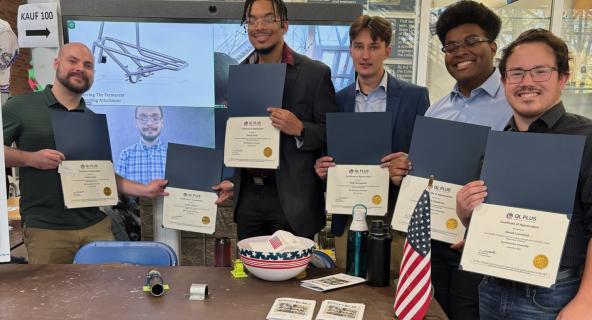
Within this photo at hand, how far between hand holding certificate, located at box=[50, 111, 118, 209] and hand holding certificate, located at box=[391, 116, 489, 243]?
1.56m

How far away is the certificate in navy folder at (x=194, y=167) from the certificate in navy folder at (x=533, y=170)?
4.31 feet

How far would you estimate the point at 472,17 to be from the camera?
1.85m

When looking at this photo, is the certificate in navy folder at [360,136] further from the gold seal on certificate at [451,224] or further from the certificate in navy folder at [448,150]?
the gold seal on certificate at [451,224]

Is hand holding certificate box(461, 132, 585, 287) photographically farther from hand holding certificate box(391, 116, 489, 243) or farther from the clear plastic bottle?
the clear plastic bottle

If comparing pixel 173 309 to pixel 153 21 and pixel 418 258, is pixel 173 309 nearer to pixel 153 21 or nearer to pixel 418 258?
pixel 418 258

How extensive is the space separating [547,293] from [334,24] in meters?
2.50

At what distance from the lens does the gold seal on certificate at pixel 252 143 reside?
1.95m

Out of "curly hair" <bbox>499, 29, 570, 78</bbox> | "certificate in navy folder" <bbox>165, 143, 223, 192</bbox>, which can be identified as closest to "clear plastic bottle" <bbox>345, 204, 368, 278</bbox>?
"curly hair" <bbox>499, 29, 570, 78</bbox>

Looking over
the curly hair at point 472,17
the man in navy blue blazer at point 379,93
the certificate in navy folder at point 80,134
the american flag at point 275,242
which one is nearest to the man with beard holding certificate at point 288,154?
the man in navy blue blazer at point 379,93

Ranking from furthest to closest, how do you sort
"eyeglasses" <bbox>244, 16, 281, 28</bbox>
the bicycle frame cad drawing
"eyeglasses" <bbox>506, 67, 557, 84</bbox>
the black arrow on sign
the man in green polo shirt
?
the bicycle frame cad drawing
the black arrow on sign
the man in green polo shirt
"eyeglasses" <bbox>244, 16, 281, 28</bbox>
"eyeglasses" <bbox>506, 67, 557, 84</bbox>

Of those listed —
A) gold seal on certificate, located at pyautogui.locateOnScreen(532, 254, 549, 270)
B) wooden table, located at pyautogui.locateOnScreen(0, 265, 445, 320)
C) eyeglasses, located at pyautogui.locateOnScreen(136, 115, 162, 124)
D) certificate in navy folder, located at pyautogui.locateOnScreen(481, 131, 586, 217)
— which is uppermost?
eyeglasses, located at pyautogui.locateOnScreen(136, 115, 162, 124)

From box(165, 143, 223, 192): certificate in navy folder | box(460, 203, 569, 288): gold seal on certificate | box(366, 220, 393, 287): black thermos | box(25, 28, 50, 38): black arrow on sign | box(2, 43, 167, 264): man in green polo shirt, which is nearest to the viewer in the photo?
box(460, 203, 569, 288): gold seal on certificate

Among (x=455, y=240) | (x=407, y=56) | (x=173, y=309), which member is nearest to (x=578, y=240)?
(x=455, y=240)

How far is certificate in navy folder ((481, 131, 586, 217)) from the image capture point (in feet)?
3.98
